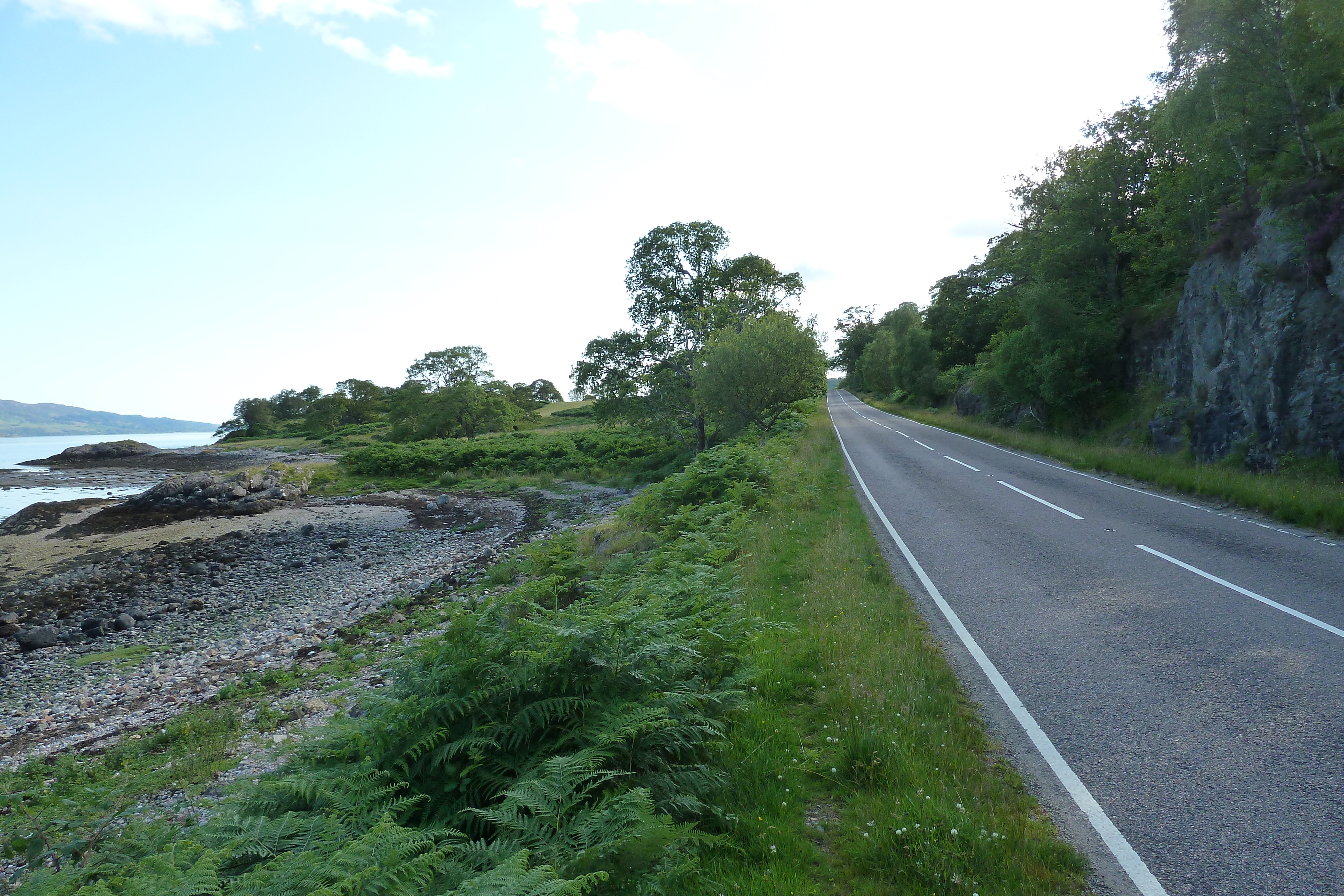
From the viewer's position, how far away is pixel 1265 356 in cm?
1512

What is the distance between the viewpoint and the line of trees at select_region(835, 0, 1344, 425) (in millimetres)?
15367

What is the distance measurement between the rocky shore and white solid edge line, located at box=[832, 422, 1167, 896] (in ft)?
37.5

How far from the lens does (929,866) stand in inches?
133

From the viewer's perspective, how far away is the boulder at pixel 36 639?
13789 millimetres

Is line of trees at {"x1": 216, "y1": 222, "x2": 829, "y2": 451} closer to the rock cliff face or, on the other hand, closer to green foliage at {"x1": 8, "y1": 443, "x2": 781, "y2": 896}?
the rock cliff face

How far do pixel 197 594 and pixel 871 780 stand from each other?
2024 cm

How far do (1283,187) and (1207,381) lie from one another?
17.3 feet

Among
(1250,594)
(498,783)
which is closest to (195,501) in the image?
(498,783)

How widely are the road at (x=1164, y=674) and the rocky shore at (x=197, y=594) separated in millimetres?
11883

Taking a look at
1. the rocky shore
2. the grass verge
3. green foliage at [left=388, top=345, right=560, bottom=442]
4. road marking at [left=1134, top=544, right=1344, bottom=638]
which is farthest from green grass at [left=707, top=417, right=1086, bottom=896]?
green foliage at [left=388, top=345, right=560, bottom=442]

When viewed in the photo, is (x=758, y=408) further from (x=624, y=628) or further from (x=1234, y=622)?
(x=624, y=628)

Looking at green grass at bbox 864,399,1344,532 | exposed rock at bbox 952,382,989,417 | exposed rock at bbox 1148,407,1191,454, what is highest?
exposed rock at bbox 952,382,989,417

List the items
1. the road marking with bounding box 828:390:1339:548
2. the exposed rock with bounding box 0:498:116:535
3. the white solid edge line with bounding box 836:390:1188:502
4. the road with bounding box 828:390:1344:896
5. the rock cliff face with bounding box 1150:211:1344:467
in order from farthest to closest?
the exposed rock with bounding box 0:498:116:535 < the white solid edge line with bounding box 836:390:1188:502 < the rock cliff face with bounding box 1150:211:1344:467 < the road marking with bounding box 828:390:1339:548 < the road with bounding box 828:390:1344:896

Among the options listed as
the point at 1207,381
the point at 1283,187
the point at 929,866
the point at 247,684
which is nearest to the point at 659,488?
the point at 247,684
